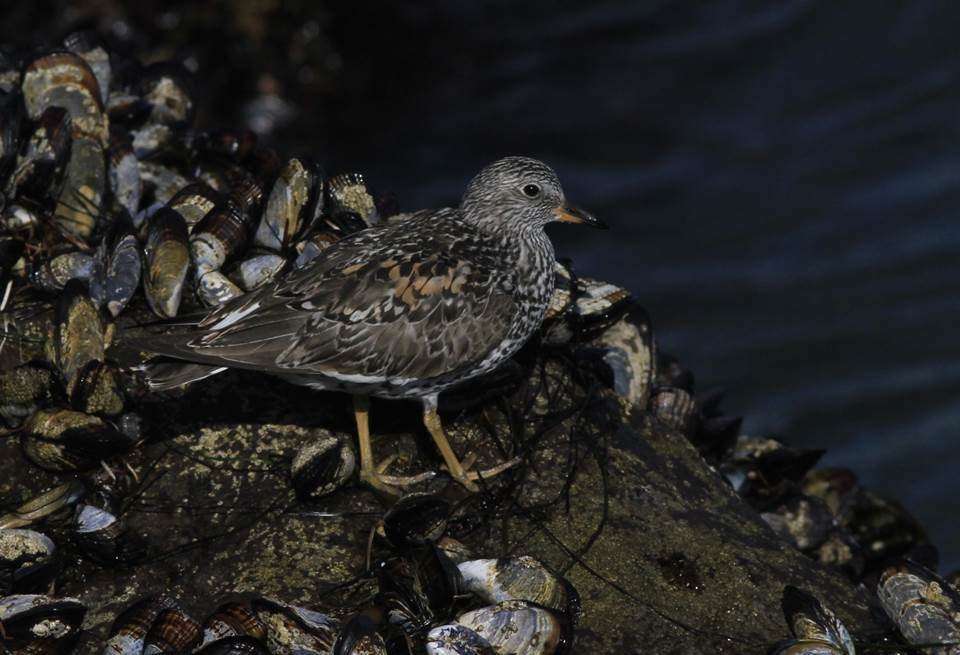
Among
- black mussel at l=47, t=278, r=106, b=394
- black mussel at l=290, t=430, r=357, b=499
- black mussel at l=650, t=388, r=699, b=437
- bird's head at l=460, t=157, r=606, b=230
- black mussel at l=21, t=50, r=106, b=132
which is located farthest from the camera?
black mussel at l=21, t=50, r=106, b=132

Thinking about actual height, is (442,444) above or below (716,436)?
above

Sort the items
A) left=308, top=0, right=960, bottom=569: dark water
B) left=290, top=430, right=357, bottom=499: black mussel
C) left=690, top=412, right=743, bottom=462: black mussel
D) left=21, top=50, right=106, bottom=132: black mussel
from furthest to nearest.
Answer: left=308, top=0, right=960, bottom=569: dark water
left=21, top=50, right=106, bottom=132: black mussel
left=690, top=412, right=743, bottom=462: black mussel
left=290, top=430, right=357, bottom=499: black mussel

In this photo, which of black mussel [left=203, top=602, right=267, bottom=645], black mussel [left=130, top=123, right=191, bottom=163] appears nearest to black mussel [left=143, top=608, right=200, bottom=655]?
black mussel [left=203, top=602, right=267, bottom=645]

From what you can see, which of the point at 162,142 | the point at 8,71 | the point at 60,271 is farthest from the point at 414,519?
the point at 8,71

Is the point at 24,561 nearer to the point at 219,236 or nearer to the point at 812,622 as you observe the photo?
the point at 219,236

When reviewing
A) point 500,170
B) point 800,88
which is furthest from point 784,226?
point 500,170

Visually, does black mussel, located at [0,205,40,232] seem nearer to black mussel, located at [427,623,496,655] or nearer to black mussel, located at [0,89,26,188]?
black mussel, located at [0,89,26,188]

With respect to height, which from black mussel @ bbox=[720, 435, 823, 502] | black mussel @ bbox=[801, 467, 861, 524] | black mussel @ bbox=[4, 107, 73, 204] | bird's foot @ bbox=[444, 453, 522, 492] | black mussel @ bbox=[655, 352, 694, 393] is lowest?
black mussel @ bbox=[801, 467, 861, 524]

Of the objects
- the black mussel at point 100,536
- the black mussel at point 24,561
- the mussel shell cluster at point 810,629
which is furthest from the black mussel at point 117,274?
the mussel shell cluster at point 810,629
